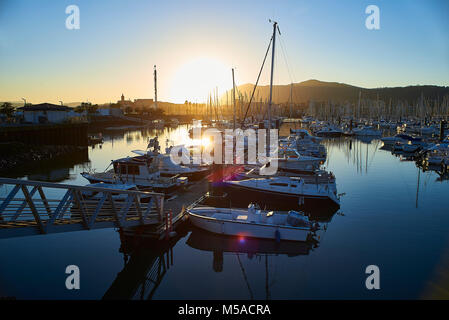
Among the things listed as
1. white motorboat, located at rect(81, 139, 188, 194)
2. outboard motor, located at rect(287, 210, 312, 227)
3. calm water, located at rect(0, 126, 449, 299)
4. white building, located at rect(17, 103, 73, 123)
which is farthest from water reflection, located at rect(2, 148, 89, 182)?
outboard motor, located at rect(287, 210, 312, 227)

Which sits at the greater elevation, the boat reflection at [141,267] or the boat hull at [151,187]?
the boat hull at [151,187]

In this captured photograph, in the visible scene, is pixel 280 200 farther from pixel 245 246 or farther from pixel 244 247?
pixel 244 247

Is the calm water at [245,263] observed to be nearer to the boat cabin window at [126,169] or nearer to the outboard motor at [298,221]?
the outboard motor at [298,221]

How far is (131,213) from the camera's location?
1805 cm

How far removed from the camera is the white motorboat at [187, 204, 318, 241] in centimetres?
1731

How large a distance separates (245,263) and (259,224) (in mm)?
2516

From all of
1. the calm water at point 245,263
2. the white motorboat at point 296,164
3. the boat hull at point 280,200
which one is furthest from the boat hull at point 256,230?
the white motorboat at point 296,164

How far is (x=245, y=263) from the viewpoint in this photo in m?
15.7

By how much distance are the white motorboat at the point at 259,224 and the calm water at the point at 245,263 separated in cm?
54

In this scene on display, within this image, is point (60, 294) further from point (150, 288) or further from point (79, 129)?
point (79, 129)

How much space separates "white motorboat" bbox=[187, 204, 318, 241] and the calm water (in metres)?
0.54

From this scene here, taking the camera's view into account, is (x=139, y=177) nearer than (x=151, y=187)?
No

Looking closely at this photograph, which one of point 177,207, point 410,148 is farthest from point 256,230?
point 410,148

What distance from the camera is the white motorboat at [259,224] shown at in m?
17.3
